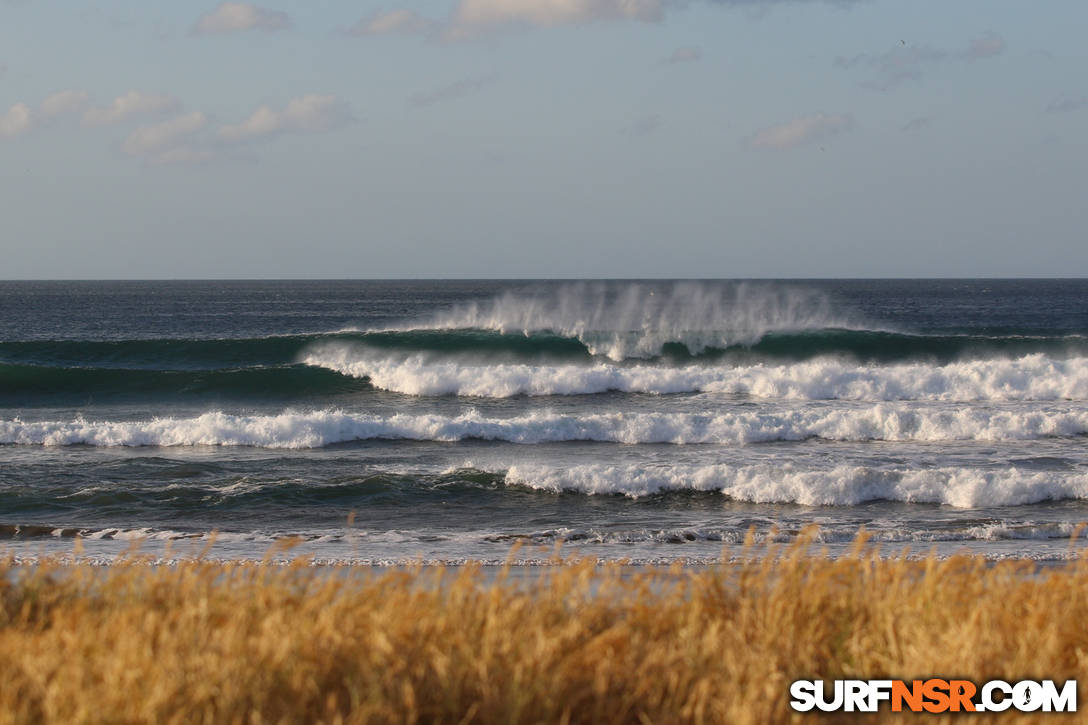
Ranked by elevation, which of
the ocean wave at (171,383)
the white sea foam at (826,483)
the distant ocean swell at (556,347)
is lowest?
the white sea foam at (826,483)

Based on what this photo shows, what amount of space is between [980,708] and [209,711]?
2758 mm

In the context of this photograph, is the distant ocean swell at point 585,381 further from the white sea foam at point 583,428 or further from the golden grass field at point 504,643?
the golden grass field at point 504,643

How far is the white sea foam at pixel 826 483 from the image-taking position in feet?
41.4

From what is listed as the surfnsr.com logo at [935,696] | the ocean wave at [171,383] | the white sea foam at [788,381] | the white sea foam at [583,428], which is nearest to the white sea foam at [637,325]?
the white sea foam at [788,381]

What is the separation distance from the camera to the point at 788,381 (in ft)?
75.7

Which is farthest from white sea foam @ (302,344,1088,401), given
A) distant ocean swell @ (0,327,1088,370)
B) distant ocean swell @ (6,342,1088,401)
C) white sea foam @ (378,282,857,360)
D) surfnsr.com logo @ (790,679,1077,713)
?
surfnsr.com logo @ (790,679,1077,713)

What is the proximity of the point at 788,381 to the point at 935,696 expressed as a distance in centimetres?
1975

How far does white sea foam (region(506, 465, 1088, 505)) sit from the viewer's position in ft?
41.4

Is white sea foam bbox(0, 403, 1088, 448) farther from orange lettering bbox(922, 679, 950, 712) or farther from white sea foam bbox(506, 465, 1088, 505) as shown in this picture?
orange lettering bbox(922, 679, 950, 712)

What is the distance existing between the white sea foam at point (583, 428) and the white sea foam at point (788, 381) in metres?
4.21

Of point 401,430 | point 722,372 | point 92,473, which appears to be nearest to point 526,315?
point 722,372

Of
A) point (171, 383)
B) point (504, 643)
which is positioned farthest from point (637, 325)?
point (504, 643)

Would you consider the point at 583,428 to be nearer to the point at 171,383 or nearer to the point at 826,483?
the point at 826,483

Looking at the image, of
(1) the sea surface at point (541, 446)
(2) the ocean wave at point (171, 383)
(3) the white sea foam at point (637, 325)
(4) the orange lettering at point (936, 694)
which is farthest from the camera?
(3) the white sea foam at point (637, 325)
